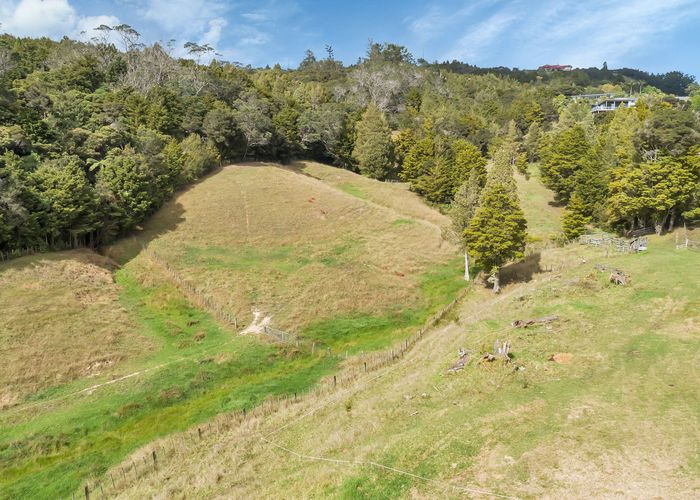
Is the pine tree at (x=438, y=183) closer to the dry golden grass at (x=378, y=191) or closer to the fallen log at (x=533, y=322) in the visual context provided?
the dry golden grass at (x=378, y=191)

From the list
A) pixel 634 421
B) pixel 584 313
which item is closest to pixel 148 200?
pixel 584 313

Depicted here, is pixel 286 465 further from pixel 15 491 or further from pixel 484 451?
pixel 15 491

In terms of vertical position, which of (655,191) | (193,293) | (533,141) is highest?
(533,141)

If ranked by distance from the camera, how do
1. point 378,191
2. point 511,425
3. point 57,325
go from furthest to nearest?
point 378,191, point 57,325, point 511,425

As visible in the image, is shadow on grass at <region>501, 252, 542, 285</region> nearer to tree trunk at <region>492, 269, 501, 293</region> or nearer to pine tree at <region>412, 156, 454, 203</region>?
tree trunk at <region>492, 269, 501, 293</region>

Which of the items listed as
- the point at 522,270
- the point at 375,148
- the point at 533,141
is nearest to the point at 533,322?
the point at 522,270

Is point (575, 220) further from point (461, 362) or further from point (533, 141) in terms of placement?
point (533, 141)
